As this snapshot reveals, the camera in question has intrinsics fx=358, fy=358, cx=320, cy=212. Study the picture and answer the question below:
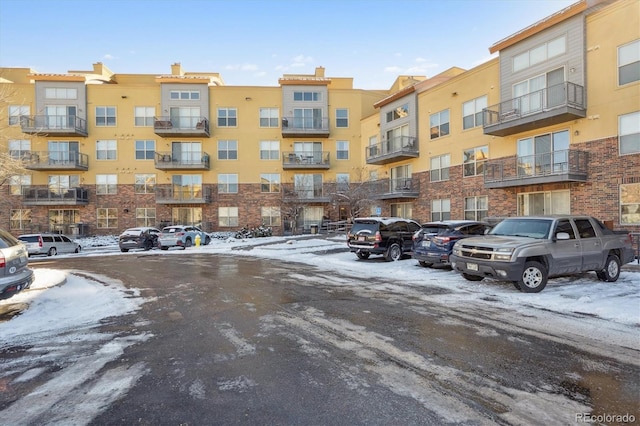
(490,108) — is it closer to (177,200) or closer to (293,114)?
(293,114)

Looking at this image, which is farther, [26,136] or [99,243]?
[26,136]

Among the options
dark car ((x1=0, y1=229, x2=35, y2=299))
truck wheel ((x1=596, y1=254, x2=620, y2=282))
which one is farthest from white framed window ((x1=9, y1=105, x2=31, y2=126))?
truck wheel ((x1=596, y1=254, x2=620, y2=282))

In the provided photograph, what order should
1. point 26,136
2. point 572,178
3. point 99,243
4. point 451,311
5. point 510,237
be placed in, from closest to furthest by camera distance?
point 451,311 < point 510,237 < point 572,178 < point 99,243 < point 26,136

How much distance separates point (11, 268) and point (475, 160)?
2397cm

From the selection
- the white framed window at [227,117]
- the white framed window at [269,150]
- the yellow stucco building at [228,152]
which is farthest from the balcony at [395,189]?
the white framed window at [227,117]

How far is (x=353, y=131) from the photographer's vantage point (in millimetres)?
37031

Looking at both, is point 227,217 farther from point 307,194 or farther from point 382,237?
point 382,237

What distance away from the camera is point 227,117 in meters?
36.2

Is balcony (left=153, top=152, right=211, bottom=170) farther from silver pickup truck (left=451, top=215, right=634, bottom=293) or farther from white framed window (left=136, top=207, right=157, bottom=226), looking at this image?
silver pickup truck (left=451, top=215, right=634, bottom=293)

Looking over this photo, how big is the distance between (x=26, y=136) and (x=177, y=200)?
15.4 meters

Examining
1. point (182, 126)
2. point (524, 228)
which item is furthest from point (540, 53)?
point (182, 126)

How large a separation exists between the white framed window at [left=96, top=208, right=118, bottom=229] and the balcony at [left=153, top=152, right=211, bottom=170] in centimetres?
656

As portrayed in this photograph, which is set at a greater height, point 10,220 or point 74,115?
point 74,115

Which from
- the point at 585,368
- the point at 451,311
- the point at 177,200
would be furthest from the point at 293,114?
the point at 585,368
